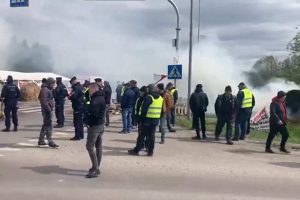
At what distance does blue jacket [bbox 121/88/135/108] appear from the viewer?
1633 cm

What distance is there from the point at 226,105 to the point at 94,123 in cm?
635

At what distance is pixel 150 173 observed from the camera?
969 cm

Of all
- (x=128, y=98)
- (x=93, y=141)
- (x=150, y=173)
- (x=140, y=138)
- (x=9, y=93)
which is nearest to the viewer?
(x=93, y=141)

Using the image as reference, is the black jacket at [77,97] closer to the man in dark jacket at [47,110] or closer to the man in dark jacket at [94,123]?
the man in dark jacket at [47,110]

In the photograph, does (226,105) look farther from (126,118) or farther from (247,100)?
(126,118)

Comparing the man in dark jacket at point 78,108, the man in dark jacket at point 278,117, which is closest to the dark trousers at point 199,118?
the man in dark jacket at point 278,117

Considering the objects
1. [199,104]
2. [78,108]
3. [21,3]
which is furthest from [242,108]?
[21,3]

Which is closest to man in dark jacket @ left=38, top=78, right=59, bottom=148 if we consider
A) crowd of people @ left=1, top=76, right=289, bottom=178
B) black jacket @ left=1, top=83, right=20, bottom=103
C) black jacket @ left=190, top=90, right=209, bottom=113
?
crowd of people @ left=1, top=76, right=289, bottom=178

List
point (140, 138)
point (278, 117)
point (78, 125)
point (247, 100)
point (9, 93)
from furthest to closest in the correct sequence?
point (9, 93) < point (247, 100) < point (78, 125) < point (278, 117) < point (140, 138)

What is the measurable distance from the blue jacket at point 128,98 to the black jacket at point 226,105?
3.00 metres

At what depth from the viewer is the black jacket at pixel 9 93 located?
15641mm

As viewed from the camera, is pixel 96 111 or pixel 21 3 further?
pixel 21 3

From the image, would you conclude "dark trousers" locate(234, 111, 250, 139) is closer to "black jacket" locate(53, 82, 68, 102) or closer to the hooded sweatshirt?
the hooded sweatshirt

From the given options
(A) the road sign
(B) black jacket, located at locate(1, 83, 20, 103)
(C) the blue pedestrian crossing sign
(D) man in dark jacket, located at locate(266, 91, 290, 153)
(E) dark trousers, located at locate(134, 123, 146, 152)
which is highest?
(A) the road sign
